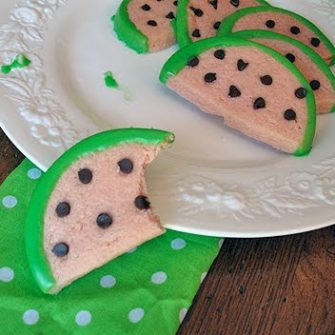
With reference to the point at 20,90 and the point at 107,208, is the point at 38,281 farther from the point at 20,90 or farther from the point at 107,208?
the point at 20,90

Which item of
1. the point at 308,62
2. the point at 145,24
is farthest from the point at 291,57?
the point at 145,24

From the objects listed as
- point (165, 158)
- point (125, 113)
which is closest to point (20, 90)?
point (125, 113)

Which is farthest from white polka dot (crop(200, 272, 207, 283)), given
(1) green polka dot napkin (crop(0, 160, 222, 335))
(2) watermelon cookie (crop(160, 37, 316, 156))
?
(2) watermelon cookie (crop(160, 37, 316, 156))

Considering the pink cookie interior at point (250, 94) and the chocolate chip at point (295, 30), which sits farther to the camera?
the chocolate chip at point (295, 30)

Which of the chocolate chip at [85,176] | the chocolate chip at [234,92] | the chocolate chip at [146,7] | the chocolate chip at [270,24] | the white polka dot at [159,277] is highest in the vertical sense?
the chocolate chip at [146,7]

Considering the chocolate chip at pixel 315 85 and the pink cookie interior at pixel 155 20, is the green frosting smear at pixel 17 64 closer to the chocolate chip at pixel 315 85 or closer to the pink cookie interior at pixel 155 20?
the pink cookie interior at pixel 155 20

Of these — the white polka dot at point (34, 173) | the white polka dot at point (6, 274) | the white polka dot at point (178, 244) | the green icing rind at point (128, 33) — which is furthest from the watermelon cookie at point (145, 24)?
the white polka dot at point (6, 274)
